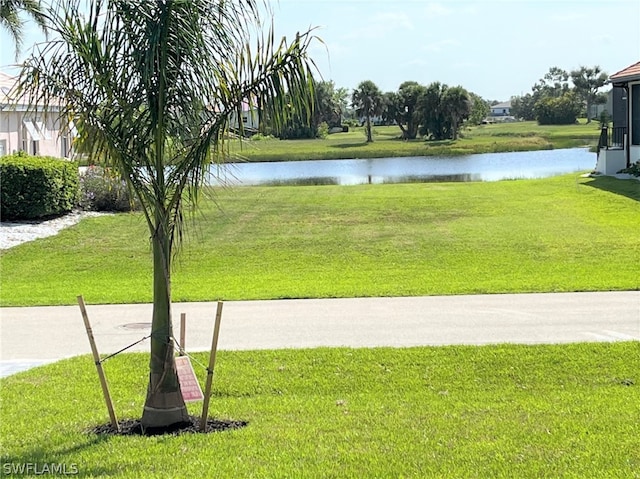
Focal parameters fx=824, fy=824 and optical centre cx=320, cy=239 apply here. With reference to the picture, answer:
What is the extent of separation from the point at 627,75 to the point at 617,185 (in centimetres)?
408

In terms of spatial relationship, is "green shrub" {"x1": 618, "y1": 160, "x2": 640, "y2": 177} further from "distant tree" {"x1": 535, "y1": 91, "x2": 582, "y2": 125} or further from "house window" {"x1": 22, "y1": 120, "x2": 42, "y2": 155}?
"distant tree" {"x1": 535, "y1": 91, "x2": 582, "y2": 125}

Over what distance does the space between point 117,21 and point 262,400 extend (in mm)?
3120

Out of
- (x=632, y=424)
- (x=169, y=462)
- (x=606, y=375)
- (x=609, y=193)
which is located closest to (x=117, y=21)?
(x=169, y=462)

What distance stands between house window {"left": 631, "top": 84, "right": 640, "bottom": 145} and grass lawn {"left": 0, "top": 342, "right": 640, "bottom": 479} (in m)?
20.4

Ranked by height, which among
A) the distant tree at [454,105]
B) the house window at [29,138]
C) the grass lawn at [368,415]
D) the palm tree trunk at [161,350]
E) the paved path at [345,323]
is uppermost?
the distant tree at [454,105]

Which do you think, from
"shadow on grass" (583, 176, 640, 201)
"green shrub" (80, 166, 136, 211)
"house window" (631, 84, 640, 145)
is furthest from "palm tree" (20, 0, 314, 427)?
"house window" (631, 84, 640, 145)

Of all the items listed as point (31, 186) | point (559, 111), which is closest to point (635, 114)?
point (31, 186)

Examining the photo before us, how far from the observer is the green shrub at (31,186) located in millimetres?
18125

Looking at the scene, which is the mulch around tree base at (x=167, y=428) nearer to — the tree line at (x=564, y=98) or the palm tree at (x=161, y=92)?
the palm tree at (x=161, y=92)

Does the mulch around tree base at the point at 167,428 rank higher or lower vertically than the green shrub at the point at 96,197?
lower

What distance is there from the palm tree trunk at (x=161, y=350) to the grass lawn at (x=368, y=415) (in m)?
0.33

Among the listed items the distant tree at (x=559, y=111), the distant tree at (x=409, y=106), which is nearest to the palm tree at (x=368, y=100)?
the distant tree at (x=409, y=106)

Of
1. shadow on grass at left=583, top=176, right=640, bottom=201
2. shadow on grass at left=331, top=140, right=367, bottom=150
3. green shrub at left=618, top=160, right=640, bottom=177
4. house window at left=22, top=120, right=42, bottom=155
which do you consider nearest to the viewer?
shadow on grass at left=583, top=176, right=640, bottom=201

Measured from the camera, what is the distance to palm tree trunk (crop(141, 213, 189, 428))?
576cm
